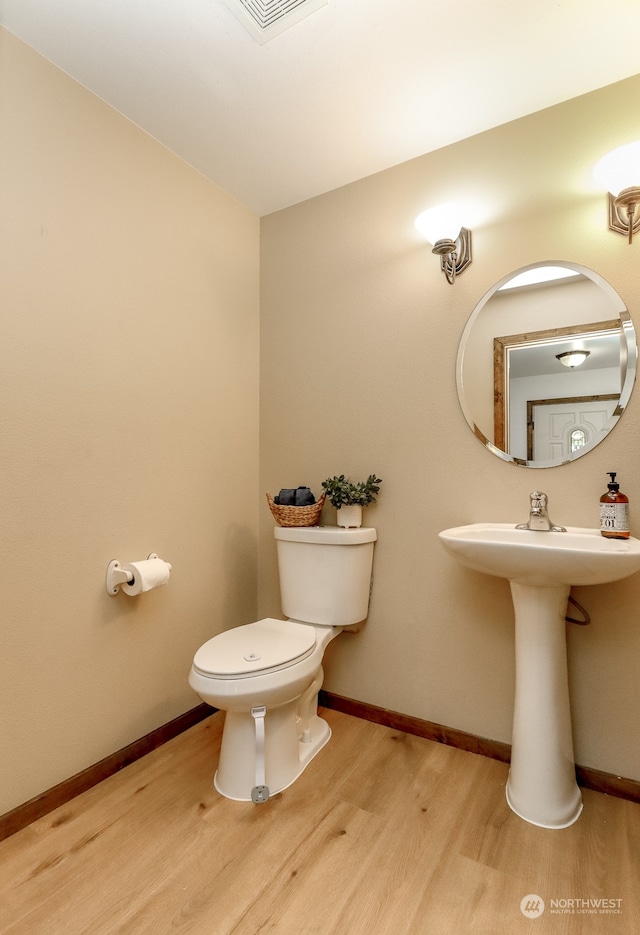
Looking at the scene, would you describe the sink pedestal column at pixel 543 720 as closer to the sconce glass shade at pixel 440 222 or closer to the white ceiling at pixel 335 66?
the sconce glass shade at pixel 440 222

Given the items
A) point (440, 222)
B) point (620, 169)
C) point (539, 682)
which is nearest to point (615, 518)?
point (539, 682)

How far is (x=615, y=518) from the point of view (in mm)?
1409

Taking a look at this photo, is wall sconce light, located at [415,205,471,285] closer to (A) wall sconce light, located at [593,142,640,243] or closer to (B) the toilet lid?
(A) wall sconce light, located at [593,142,640,243]

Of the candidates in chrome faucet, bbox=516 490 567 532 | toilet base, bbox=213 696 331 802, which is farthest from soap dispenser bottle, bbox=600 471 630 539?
toilet base, bbox=213 696 331 802

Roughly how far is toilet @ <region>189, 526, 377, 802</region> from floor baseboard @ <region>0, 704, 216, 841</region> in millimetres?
342

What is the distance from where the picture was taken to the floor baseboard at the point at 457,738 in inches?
A: 58.3

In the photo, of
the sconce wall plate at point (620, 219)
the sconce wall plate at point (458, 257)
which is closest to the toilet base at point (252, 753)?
the sconce wall plate at point (458, 257)

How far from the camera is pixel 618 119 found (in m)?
1.52

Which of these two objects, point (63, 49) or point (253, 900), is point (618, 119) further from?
point (253, 900)

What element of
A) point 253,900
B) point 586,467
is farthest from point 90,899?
point 586,467

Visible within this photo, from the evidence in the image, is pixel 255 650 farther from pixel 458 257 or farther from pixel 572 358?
pixel 458 257

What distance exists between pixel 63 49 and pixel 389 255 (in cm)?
124

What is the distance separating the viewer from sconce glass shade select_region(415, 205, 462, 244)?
1.68m

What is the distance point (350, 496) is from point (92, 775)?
4.22ft
